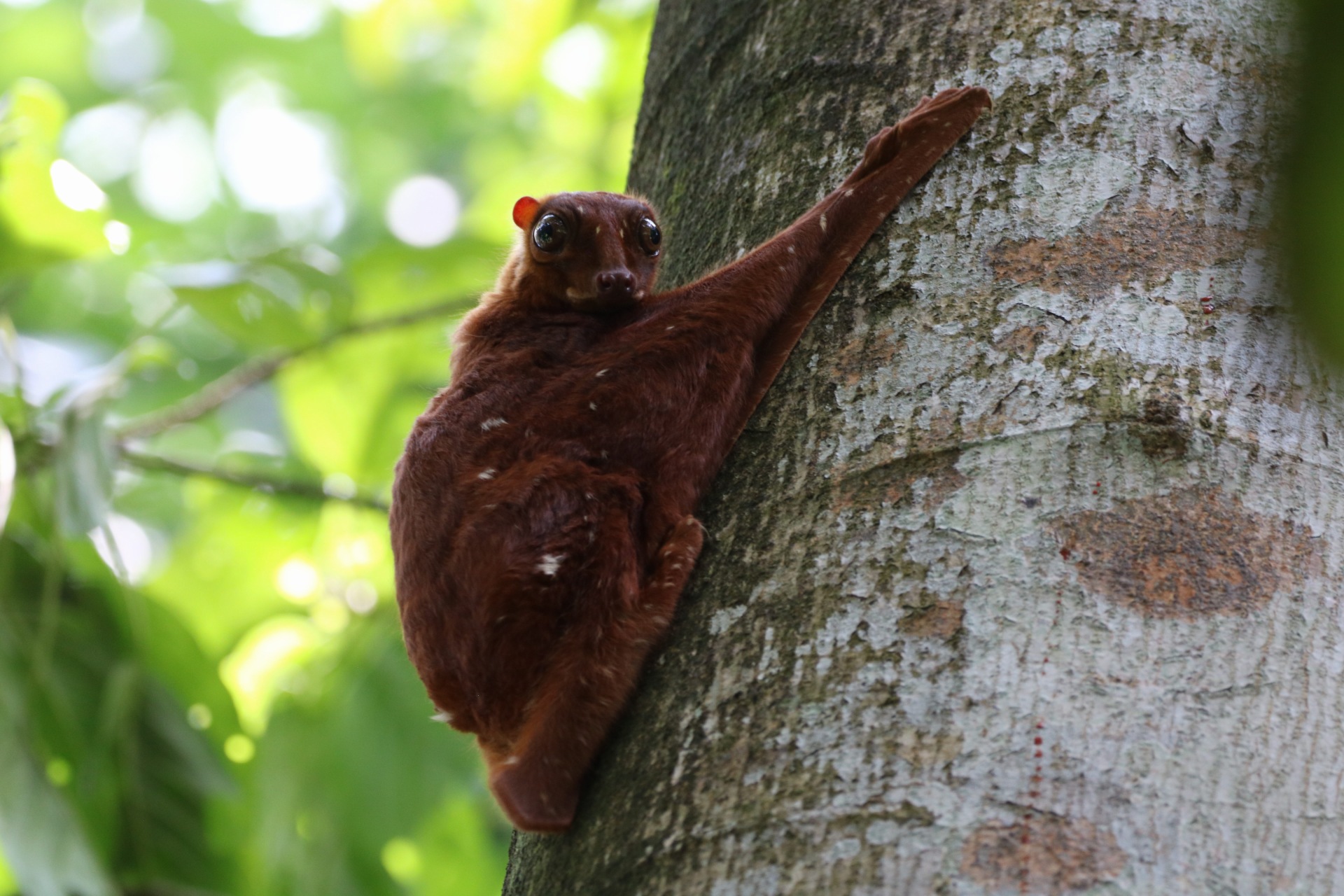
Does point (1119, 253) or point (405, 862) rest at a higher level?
point (1119, 253)

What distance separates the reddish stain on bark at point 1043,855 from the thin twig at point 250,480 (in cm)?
340

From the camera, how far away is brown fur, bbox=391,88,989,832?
200 centimetres

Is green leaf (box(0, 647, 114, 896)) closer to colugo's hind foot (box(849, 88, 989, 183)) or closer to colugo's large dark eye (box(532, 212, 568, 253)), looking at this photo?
colugo's large dark eye (box(532, 212, 568, 253))

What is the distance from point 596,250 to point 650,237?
148 mm

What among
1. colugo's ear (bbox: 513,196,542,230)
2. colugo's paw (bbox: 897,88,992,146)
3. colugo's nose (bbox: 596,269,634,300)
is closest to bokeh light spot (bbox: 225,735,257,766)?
colugo's ear (bbox: 513,196,542,230)

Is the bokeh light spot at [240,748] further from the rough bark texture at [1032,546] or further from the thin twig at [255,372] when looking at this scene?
the rough bark texture at [1032,546]

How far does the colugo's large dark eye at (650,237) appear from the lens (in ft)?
9.40

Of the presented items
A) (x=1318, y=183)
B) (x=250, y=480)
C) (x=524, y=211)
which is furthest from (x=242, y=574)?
(x=1318, y=183)

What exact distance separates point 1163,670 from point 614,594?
0.91m

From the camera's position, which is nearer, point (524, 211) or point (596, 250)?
point (596, 250)

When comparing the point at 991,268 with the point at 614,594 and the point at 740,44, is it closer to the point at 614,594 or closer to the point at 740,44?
the point at 614,594

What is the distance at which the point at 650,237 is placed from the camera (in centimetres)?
289

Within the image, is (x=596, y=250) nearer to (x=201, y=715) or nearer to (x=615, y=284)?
(x=615, y=284)

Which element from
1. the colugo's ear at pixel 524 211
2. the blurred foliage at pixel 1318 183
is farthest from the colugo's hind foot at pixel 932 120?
the blurred foliage at pixel 1318 183
